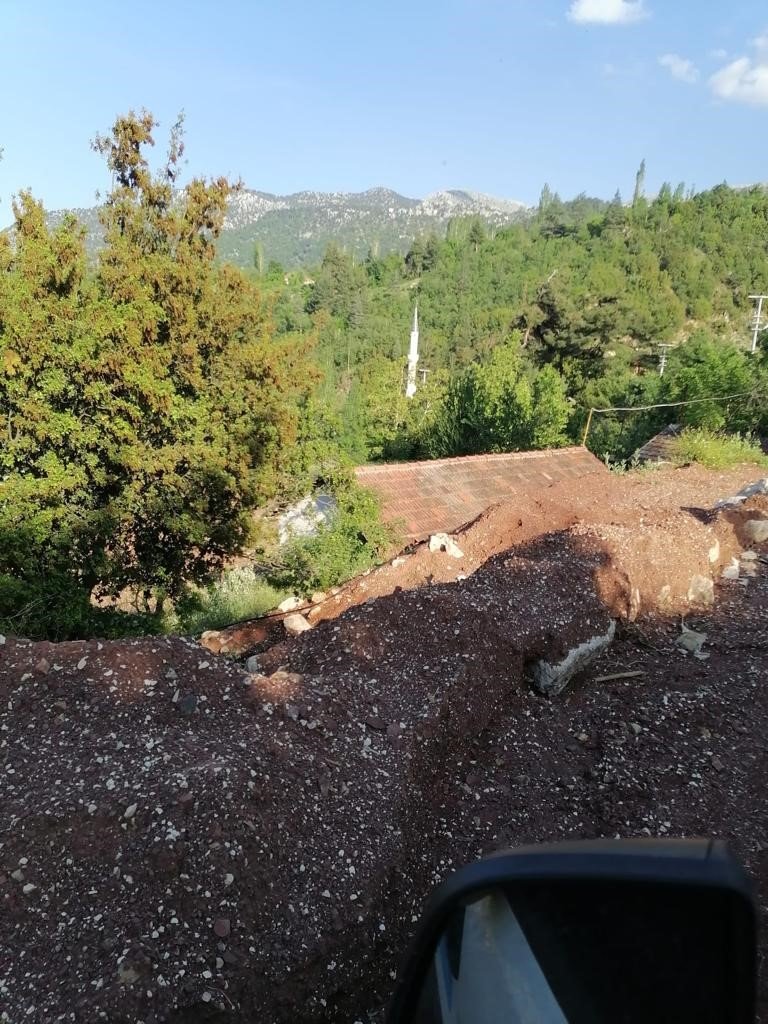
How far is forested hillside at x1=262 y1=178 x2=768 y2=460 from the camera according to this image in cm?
2828

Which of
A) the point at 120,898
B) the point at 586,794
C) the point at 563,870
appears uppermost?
the point at 563,870

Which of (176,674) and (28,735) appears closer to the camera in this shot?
(28,735)

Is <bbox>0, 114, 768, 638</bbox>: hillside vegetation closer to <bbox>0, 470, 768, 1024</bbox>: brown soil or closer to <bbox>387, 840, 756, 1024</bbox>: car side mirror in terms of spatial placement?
<bbox>0, 470, 768, 1024</bbox>: brown soil

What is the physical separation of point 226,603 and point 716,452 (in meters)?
16.1

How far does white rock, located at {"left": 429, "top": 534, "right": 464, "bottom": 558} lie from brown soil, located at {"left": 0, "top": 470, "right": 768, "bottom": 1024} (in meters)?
4.00

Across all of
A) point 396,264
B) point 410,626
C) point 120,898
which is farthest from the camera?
point 396,264

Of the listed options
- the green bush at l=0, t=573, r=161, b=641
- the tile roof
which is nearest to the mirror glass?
the green bush at l=0, t=573, r=161, b=641

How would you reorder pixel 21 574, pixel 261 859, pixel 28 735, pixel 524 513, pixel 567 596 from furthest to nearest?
pixel 524 513
pixel 21 574
pixel 567 596
pixel 28 735
pixel 261 859

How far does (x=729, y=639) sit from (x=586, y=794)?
9.73 ft

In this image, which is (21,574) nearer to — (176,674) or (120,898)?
(176,674)

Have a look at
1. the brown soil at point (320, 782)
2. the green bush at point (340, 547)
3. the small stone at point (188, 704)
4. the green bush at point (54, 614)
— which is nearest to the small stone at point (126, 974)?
the brown soil at point (320, 782)

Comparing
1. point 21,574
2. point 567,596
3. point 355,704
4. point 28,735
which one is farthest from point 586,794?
point 21,574

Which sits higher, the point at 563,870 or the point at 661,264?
the point at 661,264

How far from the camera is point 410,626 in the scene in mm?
5766
